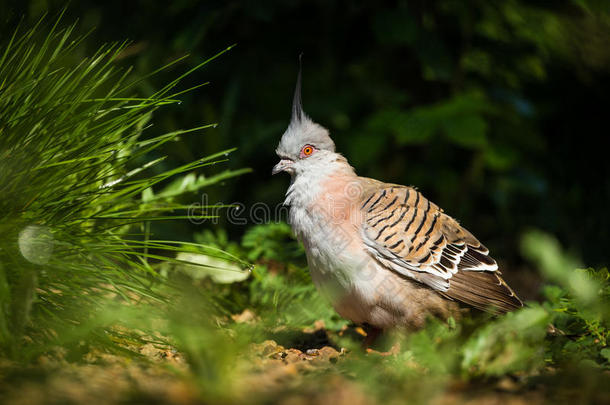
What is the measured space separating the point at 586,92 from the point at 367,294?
4.30 m

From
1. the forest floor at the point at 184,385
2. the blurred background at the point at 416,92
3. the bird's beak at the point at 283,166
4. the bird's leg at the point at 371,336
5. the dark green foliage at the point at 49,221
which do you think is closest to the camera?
the forest floor at the point at 184,385

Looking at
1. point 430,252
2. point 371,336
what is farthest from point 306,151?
point 371,336

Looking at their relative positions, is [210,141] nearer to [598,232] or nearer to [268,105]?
[268,105]

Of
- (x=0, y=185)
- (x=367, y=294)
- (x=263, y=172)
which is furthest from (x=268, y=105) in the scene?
(x=0, y=185)

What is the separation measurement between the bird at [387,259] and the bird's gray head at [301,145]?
0.22 metres

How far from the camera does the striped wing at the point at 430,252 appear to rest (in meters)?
3.32

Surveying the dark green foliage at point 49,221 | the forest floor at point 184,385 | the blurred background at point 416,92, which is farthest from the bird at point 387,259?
the blurred background at point 416,92

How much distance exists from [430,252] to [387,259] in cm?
29

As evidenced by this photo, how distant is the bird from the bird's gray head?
0.73ft

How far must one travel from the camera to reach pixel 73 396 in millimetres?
1801

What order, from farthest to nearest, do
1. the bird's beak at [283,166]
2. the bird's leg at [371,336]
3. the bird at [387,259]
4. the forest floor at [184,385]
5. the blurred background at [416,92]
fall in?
the blurred background at [416,92] < the bird's beak at [283,166] < the bird's leg at [371,336] < the bird at [387,259] < the forest floor at [184,385]

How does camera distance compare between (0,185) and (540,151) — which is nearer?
(0,185)

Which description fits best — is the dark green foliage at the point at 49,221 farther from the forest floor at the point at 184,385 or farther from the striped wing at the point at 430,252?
the striped wing at the point at 430,252

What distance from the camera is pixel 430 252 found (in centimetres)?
339
